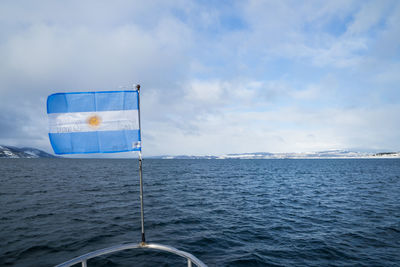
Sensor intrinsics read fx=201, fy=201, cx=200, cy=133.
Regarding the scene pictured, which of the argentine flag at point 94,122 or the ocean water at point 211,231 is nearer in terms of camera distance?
the argentine flag at point 94,122

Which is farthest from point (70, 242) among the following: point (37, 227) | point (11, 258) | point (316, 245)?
point (316, 245)

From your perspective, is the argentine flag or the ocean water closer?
Result: the argentine flag

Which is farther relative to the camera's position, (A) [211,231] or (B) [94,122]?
(A) [211,231]

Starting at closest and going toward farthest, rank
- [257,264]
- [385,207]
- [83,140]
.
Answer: [83,140] < [257,264] < [385,207]

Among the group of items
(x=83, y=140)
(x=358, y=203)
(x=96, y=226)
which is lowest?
(x=358, y=203)

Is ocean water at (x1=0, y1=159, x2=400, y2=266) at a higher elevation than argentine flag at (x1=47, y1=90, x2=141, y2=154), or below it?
below

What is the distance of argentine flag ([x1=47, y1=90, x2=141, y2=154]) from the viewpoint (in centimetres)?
633

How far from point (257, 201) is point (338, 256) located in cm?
1427

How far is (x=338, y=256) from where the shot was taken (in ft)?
37.0

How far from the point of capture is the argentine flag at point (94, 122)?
633 centimetres

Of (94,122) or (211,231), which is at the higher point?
(94,122)

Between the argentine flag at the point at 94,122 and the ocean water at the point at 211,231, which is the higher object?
the argentine flag at the point at 94,122

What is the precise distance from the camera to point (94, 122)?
6.53 meters

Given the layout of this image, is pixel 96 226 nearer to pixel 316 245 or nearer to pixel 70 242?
pixel 70 242
